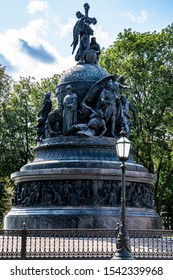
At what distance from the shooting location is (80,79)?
25578 millimetres

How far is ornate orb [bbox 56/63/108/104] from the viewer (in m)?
25.4

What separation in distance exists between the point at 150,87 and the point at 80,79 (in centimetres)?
1407

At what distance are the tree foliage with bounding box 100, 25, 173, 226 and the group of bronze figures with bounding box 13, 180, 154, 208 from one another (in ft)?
52.5

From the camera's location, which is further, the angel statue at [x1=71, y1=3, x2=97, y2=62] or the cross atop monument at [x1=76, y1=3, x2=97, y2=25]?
the cross atop monument at [x1=76, y1=3, x2=97, y2=25]

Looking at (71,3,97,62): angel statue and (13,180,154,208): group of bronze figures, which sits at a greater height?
(71,3,97,62): angel statue

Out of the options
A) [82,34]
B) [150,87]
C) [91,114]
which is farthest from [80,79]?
[150,87]

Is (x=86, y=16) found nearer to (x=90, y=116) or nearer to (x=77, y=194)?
(x=90, y=116)

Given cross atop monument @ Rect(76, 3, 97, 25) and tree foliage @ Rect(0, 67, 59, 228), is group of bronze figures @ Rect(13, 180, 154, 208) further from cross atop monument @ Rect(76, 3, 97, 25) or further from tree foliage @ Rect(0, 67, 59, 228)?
tree foliage @ Rect(0, 67, 59, 228)

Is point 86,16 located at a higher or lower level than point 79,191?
higher

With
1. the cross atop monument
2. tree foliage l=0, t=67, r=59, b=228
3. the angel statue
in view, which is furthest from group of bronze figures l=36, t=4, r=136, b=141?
tree foliage l=0, t=67, r=59, b=228
